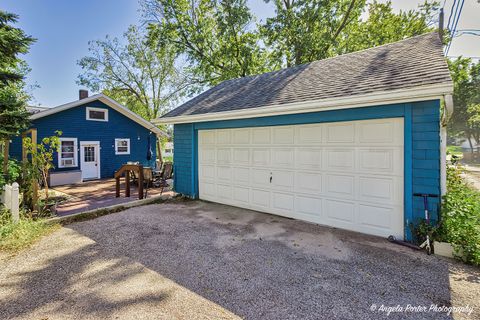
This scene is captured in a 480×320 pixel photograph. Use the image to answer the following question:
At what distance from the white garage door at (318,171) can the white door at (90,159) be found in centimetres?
881

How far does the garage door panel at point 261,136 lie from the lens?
6246 millimetres

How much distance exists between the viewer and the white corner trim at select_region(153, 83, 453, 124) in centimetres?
378

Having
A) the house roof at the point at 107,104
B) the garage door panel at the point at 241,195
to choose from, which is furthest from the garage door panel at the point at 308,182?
the house roof at the point at 107,104

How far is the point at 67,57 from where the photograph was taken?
71.1ft

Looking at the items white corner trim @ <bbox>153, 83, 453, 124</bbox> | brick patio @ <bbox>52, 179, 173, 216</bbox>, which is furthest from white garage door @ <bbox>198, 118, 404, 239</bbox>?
brick patio @ <bbox>52, 179, 173, 216</bbox>

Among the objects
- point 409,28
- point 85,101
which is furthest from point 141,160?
point 409,28

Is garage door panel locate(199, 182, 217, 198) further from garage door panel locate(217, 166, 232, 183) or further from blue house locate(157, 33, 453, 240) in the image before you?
garage door panel locate(217, 166, 232, 183)

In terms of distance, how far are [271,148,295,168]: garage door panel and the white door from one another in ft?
36.5

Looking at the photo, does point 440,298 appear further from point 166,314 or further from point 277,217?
point 277,217

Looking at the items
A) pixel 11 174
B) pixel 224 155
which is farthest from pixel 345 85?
pixel 11 174

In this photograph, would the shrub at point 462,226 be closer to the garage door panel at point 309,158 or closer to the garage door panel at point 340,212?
the garage door panel at point 340,212

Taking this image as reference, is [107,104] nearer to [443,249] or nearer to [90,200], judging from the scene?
[90,200]

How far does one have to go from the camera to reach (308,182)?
552cm

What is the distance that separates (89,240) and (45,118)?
394 inches
